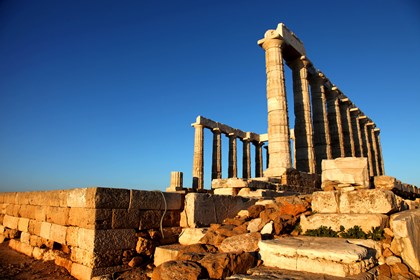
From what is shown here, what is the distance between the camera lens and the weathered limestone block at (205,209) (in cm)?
584

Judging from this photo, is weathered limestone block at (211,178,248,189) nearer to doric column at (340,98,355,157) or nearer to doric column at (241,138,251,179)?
doric column at (340,98,355,157)

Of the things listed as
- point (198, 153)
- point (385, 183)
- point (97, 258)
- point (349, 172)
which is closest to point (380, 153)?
point (198, 153)

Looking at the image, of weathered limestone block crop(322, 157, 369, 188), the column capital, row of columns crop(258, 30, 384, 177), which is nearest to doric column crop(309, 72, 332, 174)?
row of columns crop(258, 30, 384, 177)

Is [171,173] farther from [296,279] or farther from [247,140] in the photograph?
[296,279]

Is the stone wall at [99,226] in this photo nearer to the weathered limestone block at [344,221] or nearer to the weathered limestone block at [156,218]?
the weathered limestone block at [156,218]

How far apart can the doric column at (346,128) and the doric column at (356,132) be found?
1.57 meters

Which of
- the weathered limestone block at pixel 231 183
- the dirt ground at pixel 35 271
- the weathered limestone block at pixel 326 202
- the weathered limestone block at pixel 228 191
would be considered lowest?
the dirt ground at pixel 35 271

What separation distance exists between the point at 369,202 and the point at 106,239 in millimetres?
4662

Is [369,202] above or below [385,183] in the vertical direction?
below

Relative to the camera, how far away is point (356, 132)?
25625 millimetres

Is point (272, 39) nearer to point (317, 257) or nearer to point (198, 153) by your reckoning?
point (198, 153)

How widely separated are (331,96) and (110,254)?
21588 mm

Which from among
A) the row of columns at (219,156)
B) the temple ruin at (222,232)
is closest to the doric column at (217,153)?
the row of columns at (219,156)

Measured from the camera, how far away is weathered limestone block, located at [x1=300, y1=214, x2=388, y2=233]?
4.79 m
